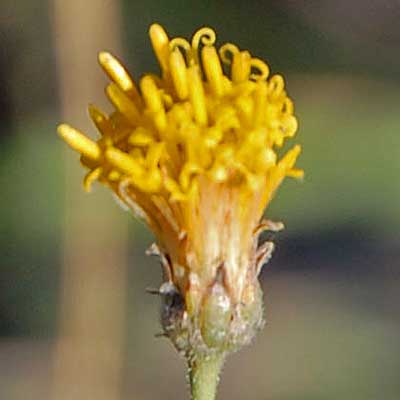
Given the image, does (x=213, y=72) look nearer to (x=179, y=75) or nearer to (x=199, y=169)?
(x=179, y=75)

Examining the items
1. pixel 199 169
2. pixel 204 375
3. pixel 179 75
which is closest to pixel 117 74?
pixel 179 75

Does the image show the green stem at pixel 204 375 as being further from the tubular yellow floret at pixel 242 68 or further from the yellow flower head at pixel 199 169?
the tubular yellow floret at pixel 242 68

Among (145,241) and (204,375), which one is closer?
(204,375)

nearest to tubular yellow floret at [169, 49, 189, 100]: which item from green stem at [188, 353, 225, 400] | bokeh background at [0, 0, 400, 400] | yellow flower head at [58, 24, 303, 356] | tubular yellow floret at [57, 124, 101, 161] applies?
yellow flower head at [58, 24, 303, 356]

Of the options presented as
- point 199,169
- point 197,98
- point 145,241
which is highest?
point 145,241

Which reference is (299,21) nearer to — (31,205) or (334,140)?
(334,140)

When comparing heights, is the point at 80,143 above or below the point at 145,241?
below
